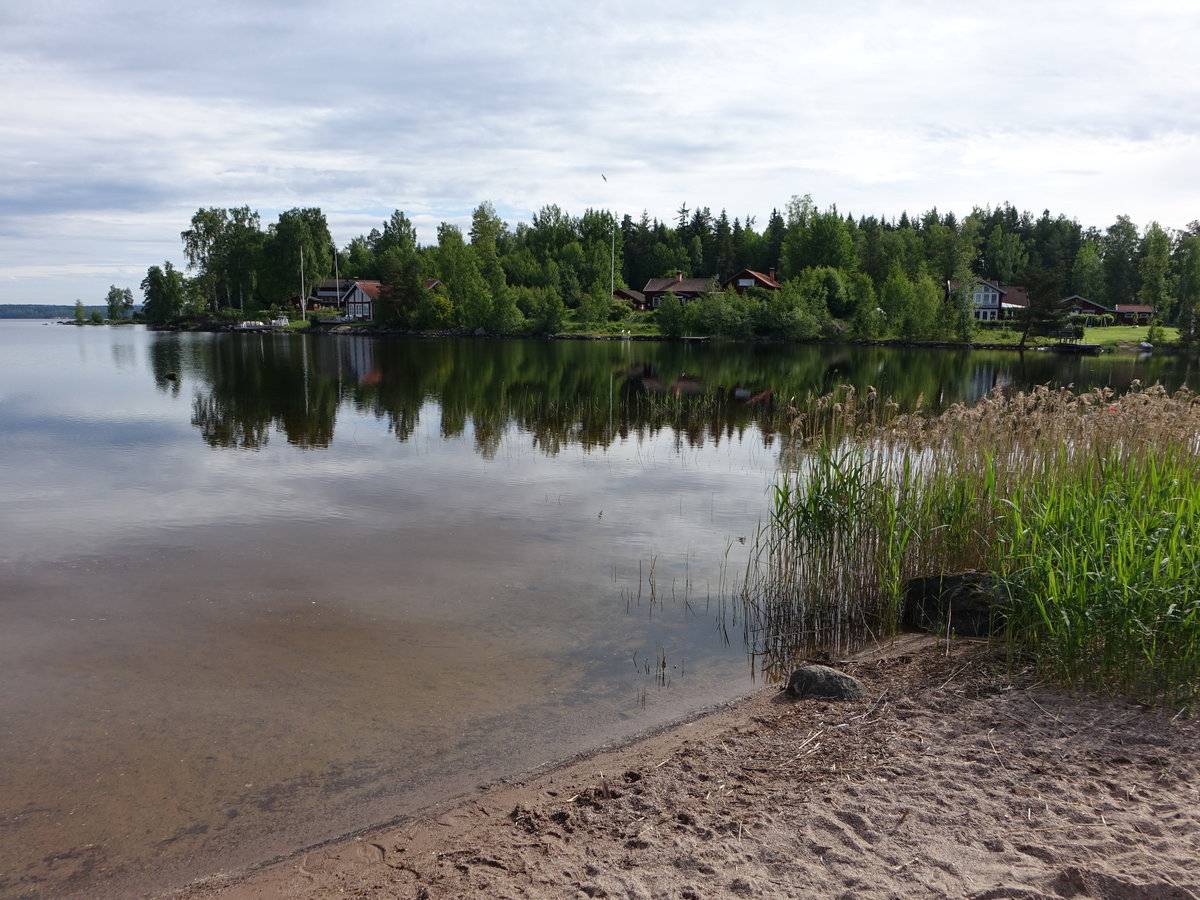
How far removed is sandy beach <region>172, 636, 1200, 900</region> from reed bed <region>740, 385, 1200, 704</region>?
22.2 inches

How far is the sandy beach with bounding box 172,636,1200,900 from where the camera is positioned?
4301 millimetres

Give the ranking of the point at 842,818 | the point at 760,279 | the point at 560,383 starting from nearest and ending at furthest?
the point at 842,818, the point at 560,383, the point at 760,279

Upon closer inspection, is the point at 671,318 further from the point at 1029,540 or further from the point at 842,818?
the point at 842,818

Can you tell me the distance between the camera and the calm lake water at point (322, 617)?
6.12 m

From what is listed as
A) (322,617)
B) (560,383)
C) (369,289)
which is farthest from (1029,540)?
(369,289)

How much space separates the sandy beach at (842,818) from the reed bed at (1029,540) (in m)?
0.56

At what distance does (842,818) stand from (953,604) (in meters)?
4.50

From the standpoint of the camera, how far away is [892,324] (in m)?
89.4

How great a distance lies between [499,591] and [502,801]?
4.97m

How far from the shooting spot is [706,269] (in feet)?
420

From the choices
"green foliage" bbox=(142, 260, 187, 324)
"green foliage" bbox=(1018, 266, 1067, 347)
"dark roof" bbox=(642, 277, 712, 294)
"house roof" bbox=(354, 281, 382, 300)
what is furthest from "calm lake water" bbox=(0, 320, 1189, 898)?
"green foliage" bbox=(142, 260, 187, 324)

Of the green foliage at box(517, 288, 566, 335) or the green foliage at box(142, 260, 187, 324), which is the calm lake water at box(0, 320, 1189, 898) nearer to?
the green foliage at box(517, 288, 566, 335)

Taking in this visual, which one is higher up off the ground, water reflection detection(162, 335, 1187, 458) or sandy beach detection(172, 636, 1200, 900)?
water reflection detection(162, 335, 1187, 458)

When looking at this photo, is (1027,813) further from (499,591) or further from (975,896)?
(499,591)
